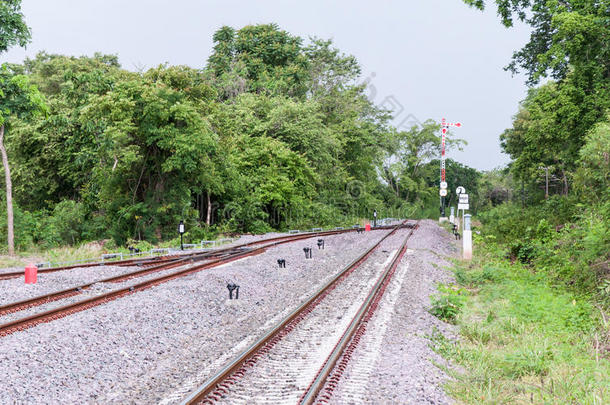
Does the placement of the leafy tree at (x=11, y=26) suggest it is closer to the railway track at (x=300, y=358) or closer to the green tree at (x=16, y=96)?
the green tree at (x=16, y=96)

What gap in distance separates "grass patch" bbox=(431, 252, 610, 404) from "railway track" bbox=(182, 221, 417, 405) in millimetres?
1575

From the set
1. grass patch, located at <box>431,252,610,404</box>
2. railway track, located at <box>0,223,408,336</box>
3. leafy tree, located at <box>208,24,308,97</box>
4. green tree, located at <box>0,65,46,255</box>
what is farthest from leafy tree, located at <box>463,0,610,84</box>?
leafy tree, located at <box>208,24,308,97</box>

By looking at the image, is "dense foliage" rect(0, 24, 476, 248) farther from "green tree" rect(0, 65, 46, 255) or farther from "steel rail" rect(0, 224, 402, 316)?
"steel rail" rect(0, 224, 402, 316)

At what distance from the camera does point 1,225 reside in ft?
96.7

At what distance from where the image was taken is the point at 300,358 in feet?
23.4

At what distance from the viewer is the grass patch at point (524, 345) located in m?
5.79

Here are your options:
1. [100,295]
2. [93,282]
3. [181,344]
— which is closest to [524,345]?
[181,344]

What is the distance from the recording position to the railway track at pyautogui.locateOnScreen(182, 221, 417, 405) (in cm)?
573

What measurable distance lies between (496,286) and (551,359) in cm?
594

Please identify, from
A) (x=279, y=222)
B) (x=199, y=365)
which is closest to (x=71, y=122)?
(x=279, y=222)

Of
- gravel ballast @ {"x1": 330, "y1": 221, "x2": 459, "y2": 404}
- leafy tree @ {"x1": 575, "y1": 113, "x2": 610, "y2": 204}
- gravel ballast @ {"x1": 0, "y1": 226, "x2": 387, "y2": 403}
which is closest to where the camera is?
gravel ballast @ {"x1": 330, "y1": 221, "x2": 459, "y2": 404}

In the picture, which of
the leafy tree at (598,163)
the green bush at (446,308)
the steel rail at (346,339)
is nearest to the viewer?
the steel rail at (346,339)

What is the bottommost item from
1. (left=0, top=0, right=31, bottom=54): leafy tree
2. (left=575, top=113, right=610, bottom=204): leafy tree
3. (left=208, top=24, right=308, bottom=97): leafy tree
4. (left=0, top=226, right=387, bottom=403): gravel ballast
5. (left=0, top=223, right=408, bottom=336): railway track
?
(left=0, top=226, right=387, bottom=403): gravel ballast

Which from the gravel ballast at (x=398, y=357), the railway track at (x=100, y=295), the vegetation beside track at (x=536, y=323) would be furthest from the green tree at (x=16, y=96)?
the vegetation beside track at (x=536, y=323)
